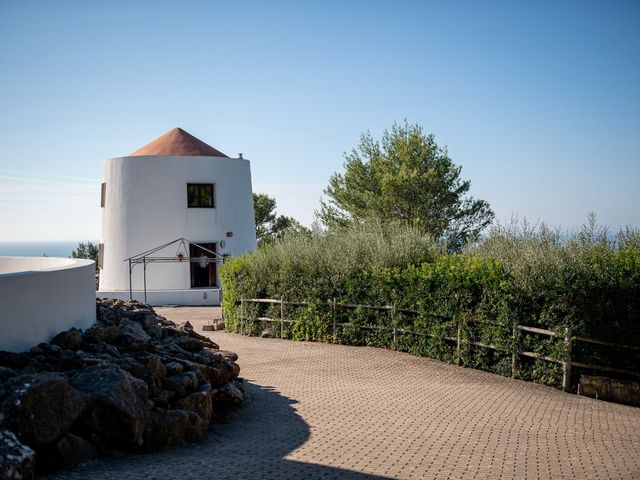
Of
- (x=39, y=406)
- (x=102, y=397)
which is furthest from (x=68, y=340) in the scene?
(x=39, y=406)

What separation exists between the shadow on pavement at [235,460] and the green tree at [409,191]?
2921 cm

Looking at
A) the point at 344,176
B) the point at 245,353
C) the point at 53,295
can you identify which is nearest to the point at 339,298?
the point at 245,353

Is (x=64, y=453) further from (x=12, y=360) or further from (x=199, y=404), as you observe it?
(x=199, y=404)

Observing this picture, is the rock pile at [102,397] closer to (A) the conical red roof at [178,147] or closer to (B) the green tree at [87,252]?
(A) the conical red roof at [178,147]

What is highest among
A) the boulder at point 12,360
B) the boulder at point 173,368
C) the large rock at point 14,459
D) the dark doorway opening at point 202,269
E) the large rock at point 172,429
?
the dark doorway opening at point 202,269

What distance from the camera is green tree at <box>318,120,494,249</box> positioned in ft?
131

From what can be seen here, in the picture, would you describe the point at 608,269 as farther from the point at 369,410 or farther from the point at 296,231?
the point at 296,231

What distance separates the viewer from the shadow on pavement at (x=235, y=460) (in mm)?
7727

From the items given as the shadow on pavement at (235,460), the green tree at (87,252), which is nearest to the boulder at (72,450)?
the shadow on pavement at (235,460)

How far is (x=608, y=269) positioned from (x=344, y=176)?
31.1 meters

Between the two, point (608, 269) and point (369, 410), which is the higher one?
point (608, 269)

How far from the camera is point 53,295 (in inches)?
425

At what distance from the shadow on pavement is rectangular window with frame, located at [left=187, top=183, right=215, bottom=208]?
2402 centimetres

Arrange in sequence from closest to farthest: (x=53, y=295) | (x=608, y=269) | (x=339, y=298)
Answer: (x=53, y=295)
(x=608, y=269)
(x=339, y=298)
